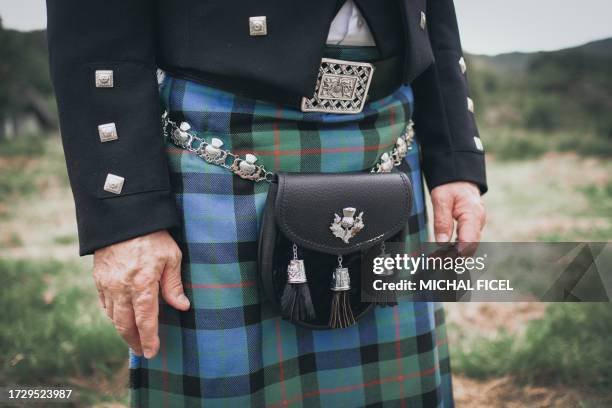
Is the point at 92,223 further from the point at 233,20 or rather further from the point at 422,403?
the point at 422,403

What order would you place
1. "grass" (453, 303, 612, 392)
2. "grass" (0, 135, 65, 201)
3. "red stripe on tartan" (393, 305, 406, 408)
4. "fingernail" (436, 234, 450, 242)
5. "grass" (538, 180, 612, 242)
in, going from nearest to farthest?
"red stripe on tartan" (393, 305, 406, 408), "fingernail" (436, 234, 450, 242), "grass" (453, 303, 612, 392), "grass" (538, 180, 612, 242), "grass" (0, 135, 65, 201)

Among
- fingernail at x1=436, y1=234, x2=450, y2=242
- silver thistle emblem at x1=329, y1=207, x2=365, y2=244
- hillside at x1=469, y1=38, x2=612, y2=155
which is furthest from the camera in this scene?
hillside at x1=469, y1=38, x2=612, y2=155

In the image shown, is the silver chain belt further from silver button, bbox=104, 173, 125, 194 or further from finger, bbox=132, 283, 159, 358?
finger, bbox=132, 283, 159, 358

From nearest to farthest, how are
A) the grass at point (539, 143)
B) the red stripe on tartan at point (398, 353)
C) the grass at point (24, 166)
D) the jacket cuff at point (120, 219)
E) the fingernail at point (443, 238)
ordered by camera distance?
1. the jacket cuff at point (120, 219)
2. the red stripe on tartan at point (398, 353)
3. the fingernail at point (443, 238)
4. the grass at point (24, 166)
5. the grass at point (539, 143)

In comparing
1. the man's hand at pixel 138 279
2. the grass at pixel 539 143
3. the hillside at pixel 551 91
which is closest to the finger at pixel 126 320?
the man's hand at pixel 138 279

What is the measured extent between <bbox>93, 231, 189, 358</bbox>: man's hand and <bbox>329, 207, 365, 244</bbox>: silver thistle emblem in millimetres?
337

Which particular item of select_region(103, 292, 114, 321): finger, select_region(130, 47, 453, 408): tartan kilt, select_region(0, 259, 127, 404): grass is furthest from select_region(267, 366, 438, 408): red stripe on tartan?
select_region(0, 259, 127, 404): grass

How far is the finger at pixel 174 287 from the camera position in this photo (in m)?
1.16

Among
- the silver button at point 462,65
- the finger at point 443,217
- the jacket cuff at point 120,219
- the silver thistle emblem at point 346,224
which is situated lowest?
the finger at point 443,217

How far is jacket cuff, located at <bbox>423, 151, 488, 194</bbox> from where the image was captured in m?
1.53

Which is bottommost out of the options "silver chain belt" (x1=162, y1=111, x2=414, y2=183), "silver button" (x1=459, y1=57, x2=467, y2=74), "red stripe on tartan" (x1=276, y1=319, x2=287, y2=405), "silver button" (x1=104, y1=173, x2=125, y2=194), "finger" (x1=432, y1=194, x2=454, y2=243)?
"red stripe on tartan" (x1=276, y1=319, x2=287, y2=405)

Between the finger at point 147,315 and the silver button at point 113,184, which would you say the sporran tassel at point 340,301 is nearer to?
the finger at point 147,315

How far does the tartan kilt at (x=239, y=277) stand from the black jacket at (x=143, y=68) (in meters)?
0.05

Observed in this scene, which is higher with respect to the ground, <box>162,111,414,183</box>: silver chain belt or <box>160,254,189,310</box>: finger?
<box>162,111,414,183</box>: silver chain belt
